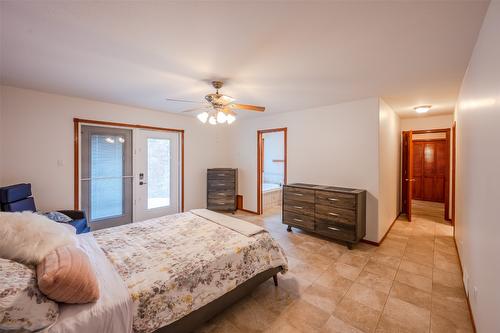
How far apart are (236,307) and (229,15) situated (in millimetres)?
2509

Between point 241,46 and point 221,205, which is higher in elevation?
point 241,46

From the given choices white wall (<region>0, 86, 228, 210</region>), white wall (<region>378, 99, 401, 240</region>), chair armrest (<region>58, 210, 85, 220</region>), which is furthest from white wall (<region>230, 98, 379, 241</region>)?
chair armrest (<region>58, 210, 85, 220</region>)

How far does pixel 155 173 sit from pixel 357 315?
4.21 metres

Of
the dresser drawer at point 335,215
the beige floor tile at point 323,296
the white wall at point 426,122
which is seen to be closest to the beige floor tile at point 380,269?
Result: the dresser drawer at point 335,215

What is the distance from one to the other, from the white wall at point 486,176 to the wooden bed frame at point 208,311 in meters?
1.64

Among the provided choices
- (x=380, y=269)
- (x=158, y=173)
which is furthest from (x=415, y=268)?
(x=158, y=173)

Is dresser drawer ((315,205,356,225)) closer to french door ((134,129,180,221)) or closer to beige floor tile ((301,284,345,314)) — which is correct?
beige floor tile ((301,284,345,314))

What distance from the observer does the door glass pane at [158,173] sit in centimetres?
445

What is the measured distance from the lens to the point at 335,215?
3.37m

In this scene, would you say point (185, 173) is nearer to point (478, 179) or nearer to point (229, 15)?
point (229, 15)

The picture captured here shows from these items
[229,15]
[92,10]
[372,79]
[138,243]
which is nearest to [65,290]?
[138,243]

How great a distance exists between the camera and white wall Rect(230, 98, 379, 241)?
11.2 ft

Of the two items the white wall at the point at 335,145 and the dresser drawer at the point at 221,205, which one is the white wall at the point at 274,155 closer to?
the white wall at the point at 335,145

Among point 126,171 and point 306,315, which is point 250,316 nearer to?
point 306,315
